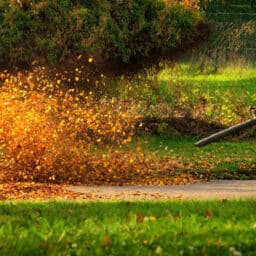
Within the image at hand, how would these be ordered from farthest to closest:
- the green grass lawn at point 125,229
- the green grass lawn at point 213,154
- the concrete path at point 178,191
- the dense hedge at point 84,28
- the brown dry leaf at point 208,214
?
the dense hedge at point 84,28
the green grass lawn at point 213,154
the concrete path at point 178,191
the brown dry leaf at point 208,214
the green grass lawn at point 125,229

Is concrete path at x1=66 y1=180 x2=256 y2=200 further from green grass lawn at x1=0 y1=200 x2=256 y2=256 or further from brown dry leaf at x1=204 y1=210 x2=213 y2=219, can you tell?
brown dry leaf at x1=204 y1=210 x2=213 y2=219

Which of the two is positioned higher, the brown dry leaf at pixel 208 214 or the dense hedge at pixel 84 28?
the dense hedge at pixel 84 28

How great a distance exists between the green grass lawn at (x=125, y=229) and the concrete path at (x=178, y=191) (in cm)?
208

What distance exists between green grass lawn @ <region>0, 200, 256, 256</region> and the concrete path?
2079mm

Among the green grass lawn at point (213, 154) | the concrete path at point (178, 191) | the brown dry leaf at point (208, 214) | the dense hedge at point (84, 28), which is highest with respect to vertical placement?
the dense hedge at point (84, 28)

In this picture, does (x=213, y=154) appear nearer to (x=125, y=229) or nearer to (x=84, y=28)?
(x=84, y=28)

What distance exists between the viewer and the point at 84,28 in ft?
59.1

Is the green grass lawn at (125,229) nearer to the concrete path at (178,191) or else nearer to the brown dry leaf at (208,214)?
the brown dry leaf at (208,214)

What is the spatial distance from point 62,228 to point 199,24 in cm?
1168

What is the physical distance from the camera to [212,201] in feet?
32.7

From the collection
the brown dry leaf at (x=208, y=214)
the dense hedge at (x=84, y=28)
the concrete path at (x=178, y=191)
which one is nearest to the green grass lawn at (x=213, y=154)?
the concrete path at (x=178, y=191)

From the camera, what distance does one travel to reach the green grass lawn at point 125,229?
7207mm

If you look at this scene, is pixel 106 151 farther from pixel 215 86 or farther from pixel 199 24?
pixel 215 86

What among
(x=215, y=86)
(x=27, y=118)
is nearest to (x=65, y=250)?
(x=27, y=118)
